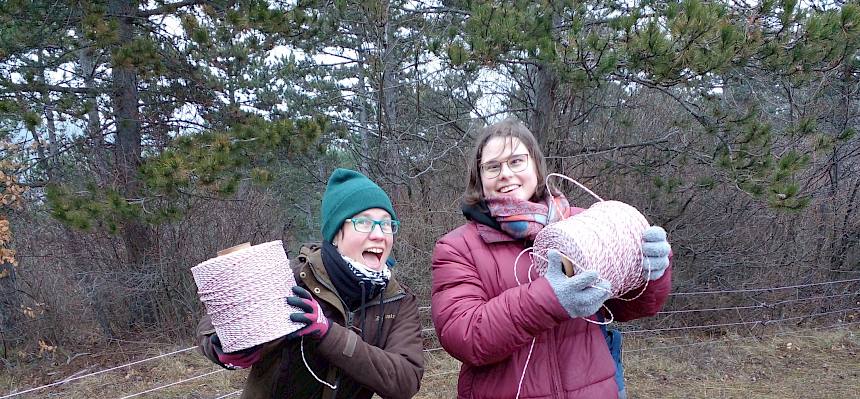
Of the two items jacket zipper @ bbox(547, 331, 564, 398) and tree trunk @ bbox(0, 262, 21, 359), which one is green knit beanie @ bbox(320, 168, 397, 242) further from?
tree trunk @ bbox(0, 262, 21, 359)

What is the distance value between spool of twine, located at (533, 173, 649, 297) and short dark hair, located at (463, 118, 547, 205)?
22cm

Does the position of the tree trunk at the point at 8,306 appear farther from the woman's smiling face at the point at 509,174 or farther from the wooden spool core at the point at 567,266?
the wooden spool core at the point at 567,266

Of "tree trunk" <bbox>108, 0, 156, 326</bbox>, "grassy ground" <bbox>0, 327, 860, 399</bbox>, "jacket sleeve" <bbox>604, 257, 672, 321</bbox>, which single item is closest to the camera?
"jacket sleeve" <bbox>604, 257, 672, 321</bbox>

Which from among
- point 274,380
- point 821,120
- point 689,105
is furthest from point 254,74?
point 821,120

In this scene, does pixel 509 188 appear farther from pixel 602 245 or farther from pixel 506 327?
pixel 506 327

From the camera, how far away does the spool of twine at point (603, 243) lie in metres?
1.50

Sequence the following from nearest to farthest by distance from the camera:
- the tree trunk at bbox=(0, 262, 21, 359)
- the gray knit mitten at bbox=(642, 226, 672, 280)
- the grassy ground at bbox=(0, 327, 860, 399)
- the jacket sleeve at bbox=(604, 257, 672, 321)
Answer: the gray knit mitten at bbox=(642, 226, 672, 280) < the jacket sleeve at bbox=(604, 257, 672, 321) < the grassy ground at bbox=(0, 327, 860, 399) < the tree trunk at bbox=(0, 262, 21, 359)

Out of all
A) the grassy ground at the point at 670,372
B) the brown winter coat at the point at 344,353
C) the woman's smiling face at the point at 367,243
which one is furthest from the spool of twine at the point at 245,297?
the grassy ground at the point at 670,372

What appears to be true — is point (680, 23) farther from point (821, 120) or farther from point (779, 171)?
point (821, 120)

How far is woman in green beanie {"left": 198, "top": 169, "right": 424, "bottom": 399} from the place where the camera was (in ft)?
4.99

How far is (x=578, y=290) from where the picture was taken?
58.4 inches

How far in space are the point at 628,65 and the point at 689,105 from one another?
2.57 m

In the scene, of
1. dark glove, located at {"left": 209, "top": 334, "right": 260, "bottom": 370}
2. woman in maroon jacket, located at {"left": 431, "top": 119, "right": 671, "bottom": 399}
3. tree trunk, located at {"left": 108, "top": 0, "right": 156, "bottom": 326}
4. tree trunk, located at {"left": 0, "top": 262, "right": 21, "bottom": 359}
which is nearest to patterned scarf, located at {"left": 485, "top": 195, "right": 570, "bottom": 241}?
woman in maroon jacket, located at {"left": 431, "top": 119, "right": 671, "bottom": 399}

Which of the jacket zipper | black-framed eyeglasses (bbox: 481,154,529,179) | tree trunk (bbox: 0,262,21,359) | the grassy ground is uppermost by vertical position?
black-framed eyeglasses (bbox: 481,154,529,179)
